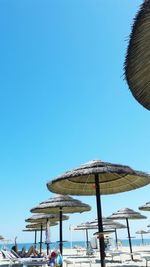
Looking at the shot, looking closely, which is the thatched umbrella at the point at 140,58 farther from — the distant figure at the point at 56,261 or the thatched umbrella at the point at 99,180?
the distant figure at the point at 56,261

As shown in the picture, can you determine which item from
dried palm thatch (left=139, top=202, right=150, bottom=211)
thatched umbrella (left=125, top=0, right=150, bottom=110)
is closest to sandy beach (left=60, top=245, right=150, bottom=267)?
dried palm thatch (left=139, top=202, right=150, bottom=211)

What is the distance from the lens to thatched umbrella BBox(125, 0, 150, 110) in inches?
107

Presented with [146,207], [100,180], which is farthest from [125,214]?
[100,180]

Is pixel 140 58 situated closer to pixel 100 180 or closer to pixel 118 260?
pixel 100 180

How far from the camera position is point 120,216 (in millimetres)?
14055

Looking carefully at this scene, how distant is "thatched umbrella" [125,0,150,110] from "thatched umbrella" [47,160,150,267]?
8.05ft

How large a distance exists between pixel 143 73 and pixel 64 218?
13.2m

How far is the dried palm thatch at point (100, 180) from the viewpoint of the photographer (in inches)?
233

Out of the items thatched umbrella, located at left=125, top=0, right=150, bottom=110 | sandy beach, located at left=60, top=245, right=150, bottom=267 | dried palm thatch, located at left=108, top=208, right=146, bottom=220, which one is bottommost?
sandy beach, located at left=60, top=245, right=150, bottom=267

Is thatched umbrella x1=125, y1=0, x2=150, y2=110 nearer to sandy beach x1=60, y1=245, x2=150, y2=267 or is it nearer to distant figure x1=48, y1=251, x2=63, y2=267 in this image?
distant figure x1=48, y1=251, x2=63, y2=267

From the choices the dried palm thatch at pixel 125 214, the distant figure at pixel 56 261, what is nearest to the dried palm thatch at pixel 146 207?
the dried palm thatch at pixel 125 214

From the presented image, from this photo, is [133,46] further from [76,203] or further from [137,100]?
[76,203]

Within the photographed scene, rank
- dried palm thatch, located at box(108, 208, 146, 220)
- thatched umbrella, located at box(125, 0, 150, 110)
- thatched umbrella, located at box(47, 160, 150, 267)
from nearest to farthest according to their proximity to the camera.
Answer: thatched umbrella, located at box(125, 0, 150, 110) < thatched umbrella, located at box(47, 160, 150, 267) < dried palm thatch, located at box(108, 208, 146, 220)

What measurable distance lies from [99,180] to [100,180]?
25mm
